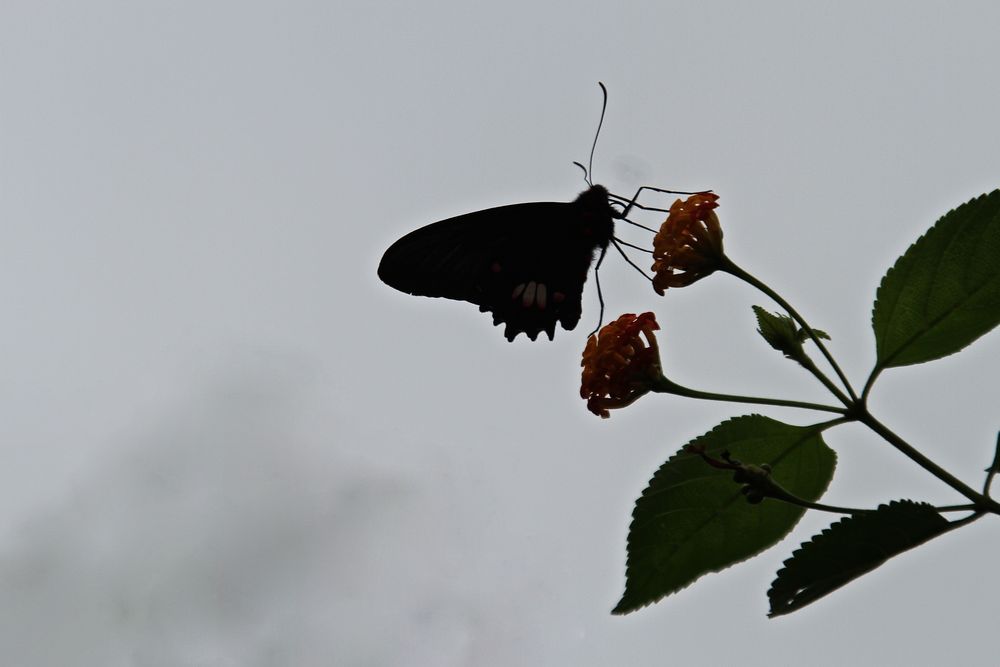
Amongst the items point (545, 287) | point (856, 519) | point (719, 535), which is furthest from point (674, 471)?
point (545, 287)

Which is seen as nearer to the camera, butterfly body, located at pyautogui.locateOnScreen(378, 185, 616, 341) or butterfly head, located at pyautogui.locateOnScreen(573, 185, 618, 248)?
butterfly body, located at pyautogui.locateOnScreen(378, 185, 616, 341)

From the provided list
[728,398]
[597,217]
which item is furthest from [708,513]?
[597,217]

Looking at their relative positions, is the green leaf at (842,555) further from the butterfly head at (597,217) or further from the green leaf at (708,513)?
the butterfly head at (597,217)

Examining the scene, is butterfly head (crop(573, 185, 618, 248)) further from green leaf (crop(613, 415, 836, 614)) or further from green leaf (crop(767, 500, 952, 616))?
green leaf (crop(767, 500, 952, 616))

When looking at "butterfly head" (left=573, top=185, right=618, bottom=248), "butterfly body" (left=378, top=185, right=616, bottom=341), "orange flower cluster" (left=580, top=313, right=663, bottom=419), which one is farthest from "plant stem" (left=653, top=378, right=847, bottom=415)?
"butterfly head" (left=573, top=185, right=618, bottom=248)

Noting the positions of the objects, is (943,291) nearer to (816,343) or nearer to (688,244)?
(816,343)

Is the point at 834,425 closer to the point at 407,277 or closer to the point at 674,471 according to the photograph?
the point at 674,471
